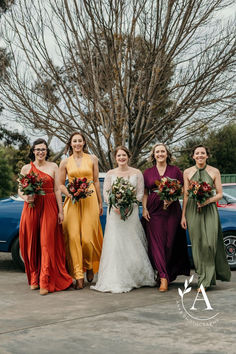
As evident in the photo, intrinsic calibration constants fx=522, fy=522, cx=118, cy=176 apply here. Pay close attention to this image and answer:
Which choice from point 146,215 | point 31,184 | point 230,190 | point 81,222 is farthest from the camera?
point 230,190

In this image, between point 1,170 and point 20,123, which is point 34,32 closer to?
point 20,123

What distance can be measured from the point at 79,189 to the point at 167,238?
56.1 inches

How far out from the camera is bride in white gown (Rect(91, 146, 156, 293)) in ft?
23.9

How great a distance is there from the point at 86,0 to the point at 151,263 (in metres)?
6.43

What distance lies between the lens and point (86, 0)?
37.1ft

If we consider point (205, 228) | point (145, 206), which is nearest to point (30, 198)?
point (145, 206)

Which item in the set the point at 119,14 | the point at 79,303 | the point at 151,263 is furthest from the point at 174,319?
the point at 119,14

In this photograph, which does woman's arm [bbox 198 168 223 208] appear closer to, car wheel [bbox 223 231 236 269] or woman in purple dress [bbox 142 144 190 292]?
woman in purple dress [bbox 142 144 190 292]

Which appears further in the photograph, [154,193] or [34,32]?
[34,32]

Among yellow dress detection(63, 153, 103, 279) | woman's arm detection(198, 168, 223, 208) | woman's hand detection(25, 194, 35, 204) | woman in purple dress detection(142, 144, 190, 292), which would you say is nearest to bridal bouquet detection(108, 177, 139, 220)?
woman in purple dress detection(142, 144, 190, 292)

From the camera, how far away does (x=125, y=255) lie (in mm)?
7414

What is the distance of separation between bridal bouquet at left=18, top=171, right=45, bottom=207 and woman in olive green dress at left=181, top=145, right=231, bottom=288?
81.4 inches

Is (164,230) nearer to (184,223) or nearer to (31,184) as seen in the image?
(184,223)

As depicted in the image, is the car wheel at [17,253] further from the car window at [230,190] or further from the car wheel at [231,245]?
the car window at [230,190]
